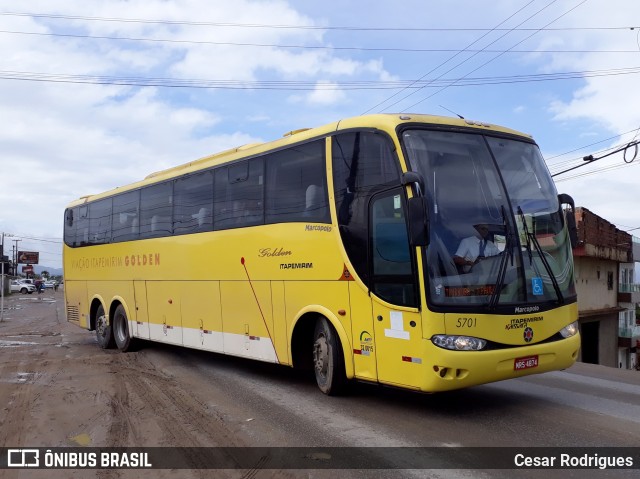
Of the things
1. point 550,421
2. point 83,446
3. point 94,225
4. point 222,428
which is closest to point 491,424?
point 550,421

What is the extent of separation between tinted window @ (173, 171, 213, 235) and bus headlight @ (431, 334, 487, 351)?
17.7 feet

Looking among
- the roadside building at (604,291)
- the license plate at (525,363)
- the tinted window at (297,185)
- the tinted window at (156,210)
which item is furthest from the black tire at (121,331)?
the roadside building at (604,291)

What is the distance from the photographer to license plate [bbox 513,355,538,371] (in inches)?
255

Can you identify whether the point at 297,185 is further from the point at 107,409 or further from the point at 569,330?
the point at 569,330

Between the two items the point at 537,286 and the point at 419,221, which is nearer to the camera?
the point at 419,221

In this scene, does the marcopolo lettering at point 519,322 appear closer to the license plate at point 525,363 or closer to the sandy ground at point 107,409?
the license plate at point 525,363

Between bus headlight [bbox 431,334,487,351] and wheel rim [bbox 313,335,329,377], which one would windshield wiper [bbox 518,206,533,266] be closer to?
bus headlight [bbox 431,334,487,351]

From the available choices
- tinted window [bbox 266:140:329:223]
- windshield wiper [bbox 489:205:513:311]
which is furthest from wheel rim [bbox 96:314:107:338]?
windshield wiper [bbox 489:205:513:311]

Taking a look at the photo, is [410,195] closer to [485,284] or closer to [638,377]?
[485,284]

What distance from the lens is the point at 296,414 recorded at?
276 inches

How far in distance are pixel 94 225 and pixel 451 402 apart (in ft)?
36.4

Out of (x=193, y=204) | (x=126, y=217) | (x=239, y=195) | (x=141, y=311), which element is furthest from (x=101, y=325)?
(x=239, y=195)

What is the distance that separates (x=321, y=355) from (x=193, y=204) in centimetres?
447

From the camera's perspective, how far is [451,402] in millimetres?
7523
